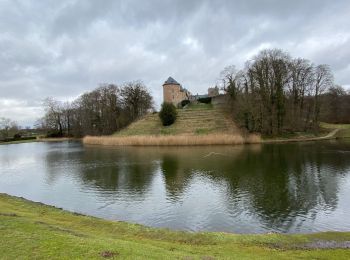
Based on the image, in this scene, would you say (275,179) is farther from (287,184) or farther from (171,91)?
(171,91)

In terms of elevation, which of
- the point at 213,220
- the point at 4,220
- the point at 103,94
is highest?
the point at 103,94

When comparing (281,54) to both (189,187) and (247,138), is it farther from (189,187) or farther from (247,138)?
(189,187)

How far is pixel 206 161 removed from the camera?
103ft

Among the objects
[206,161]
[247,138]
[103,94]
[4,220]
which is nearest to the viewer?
[4,220]

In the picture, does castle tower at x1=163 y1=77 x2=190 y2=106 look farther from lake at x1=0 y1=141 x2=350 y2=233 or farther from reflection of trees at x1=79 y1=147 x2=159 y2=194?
lake at x1=0 y1=141 x2=350 y2=233

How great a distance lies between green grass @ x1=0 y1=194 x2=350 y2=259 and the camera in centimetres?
702

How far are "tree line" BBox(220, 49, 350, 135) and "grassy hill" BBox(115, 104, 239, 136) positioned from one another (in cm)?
302

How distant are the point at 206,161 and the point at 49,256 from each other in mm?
25263

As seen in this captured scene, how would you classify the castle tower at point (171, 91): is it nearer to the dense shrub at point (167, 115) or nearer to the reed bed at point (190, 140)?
the dense shrub at point (167, 115)

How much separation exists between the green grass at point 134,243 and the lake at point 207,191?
85.1 inches

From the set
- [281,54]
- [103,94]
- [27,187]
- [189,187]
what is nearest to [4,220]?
[189,187]

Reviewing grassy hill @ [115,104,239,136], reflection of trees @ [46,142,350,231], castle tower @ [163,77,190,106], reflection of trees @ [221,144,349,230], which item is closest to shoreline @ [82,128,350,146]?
grassy hill @ [115,104,239,136]

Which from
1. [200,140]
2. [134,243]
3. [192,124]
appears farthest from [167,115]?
[134,243]

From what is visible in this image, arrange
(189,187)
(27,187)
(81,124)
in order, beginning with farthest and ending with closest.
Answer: (81,124)
(27,187)
(189,187)
